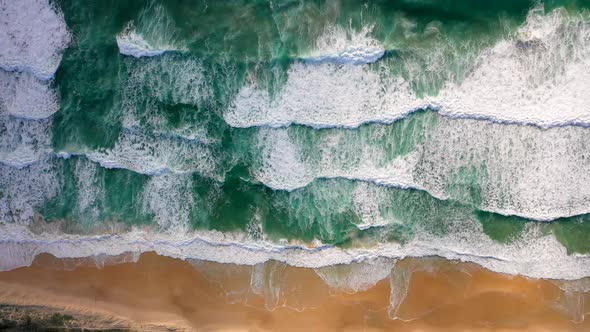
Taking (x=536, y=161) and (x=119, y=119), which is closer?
(x=536, y=161)

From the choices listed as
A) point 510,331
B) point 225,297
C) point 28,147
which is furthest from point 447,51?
point 28,147

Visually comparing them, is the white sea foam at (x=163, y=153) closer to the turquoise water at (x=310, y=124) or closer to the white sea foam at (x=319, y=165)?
the turquoise water at (x=310, y=124)

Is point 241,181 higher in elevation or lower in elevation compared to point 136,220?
higher

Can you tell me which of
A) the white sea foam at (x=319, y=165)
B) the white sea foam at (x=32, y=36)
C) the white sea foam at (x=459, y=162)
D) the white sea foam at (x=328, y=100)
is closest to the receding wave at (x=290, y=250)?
the white sea foam at (x=459, y=162)

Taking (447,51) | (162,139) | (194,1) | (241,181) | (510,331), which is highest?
(194,1)

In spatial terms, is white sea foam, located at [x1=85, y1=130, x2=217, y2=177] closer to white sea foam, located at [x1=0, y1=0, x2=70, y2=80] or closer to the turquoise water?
the turquoise water

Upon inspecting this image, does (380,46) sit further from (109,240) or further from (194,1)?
(109,240)

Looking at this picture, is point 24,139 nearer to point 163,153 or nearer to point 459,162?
point 163,153

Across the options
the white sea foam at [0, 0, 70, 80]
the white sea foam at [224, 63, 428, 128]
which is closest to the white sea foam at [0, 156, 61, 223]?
the white sea foam at [0, 0, 70, 80]
